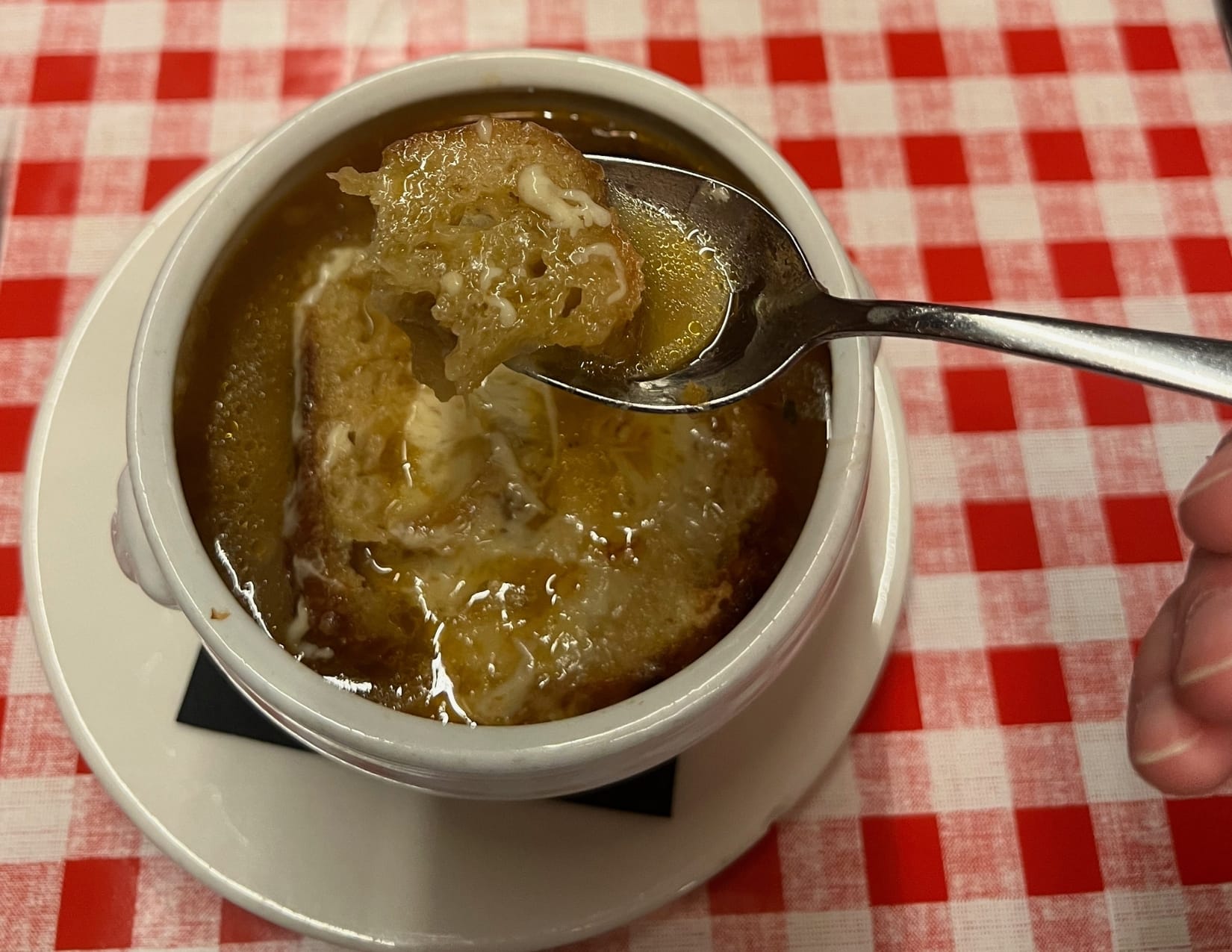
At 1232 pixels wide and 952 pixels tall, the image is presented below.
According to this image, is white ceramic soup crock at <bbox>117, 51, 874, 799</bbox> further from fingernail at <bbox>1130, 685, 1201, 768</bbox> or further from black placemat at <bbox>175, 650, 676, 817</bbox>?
fingernail at <bbox>1130, 685, 1201, 768</bbox>

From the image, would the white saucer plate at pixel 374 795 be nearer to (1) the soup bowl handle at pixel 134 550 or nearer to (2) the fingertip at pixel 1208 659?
(1) the soup bowl handle at pixel 134 550

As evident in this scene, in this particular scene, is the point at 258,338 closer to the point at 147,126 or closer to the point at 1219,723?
the point at 147,126

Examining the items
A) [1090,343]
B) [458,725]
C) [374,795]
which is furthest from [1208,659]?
[374,795]

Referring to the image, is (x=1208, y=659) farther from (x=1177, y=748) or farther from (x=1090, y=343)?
(x=1090, y=343)

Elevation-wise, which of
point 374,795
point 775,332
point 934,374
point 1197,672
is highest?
point 775,332

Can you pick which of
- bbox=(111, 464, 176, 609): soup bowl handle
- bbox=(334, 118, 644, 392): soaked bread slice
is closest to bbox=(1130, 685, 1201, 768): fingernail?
bbox=(334, 118, 644, 392): soaked bread slice

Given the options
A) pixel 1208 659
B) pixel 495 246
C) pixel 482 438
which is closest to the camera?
pixel 1208 659
